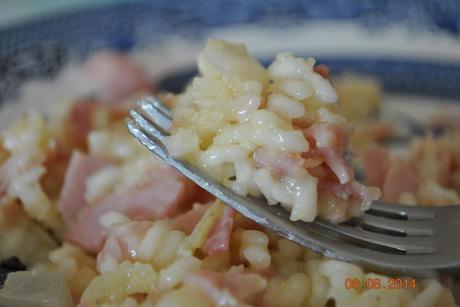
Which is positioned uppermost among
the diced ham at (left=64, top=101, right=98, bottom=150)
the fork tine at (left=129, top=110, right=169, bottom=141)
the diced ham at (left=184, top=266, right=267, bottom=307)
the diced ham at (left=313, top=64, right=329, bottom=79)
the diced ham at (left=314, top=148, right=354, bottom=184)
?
the diced ham at (left=313, top=64, right=329, bottom=79)

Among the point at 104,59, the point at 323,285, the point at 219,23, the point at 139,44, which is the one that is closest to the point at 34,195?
the point at 323,285

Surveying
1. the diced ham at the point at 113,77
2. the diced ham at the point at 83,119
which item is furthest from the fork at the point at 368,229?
the diced ham at the point at 113,77

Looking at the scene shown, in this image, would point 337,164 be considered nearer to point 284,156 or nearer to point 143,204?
point 284,156

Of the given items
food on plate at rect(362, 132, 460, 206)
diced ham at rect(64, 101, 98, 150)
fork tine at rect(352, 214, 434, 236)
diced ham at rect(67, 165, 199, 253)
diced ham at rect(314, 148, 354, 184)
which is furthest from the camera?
diced ham at rect(64, 101, 98, 150)

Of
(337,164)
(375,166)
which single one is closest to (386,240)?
(337,164)

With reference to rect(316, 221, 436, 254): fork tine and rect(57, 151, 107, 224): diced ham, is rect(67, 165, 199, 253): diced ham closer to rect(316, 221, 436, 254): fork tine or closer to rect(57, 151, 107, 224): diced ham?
rect(57, 151, 107, 224): diced ham

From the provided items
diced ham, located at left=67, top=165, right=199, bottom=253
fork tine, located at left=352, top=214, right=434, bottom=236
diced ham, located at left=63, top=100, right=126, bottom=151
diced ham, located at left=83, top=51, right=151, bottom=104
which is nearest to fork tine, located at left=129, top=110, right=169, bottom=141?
diced ham, located at left=67, top=165, right=199, bottom=253

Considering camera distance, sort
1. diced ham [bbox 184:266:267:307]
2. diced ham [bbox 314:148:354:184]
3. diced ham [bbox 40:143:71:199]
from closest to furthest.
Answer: diced ham [bbox 184:266:267:307], diced ham [bbox 314:148:354:184], diced ham [bbox 40:143:71:199]

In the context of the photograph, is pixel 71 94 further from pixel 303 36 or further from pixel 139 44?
pixel 303 36
